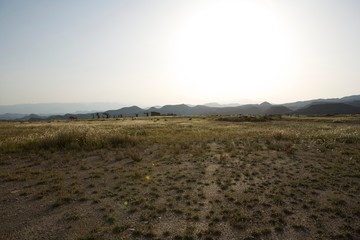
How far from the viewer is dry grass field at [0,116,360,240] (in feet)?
26.9

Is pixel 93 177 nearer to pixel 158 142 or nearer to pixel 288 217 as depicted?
pixel 288 217

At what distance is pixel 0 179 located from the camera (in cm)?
1338

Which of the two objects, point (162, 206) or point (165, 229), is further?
point (162, 206)

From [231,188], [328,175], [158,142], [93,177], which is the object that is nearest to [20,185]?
[93,177]

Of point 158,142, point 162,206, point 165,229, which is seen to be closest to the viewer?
point 165,229

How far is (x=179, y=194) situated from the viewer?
1118 centimetres

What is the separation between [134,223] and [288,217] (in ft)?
17.6

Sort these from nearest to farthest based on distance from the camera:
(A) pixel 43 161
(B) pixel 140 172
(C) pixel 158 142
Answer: (B) pixel 140 172 → (A) pixel 43 161 → (C) pixel 158 142

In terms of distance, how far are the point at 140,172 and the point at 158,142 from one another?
11.0m

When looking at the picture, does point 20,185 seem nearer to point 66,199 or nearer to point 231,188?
point 66,199

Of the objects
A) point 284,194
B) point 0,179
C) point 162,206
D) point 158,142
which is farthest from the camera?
point 158,142

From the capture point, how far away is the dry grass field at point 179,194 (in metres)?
8.20

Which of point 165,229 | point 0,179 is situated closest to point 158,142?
point 0,179

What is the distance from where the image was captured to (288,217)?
9.02 metres
